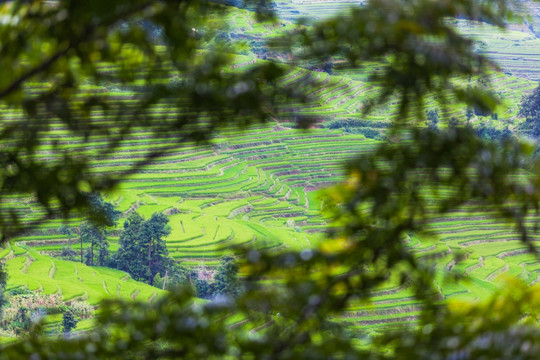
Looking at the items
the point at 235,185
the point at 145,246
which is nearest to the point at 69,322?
the point at 145,246

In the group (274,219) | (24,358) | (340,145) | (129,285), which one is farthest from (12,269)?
(24,358)

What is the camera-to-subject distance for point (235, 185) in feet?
62.7

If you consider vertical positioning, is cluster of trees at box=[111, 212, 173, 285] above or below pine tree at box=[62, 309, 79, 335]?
below

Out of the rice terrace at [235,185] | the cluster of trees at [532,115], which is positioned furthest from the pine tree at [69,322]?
the cluster of trees at [532,115]

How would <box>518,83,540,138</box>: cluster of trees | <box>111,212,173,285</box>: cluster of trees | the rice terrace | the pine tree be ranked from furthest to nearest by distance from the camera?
<box>518,83,540,138</box>: cluster of trees < <box>111,212,173,285</box>: cluster of trees < the pine tree < the rice terrace

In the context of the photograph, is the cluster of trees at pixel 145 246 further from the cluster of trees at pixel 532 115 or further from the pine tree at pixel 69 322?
the cluster of trees at pixel 532 115

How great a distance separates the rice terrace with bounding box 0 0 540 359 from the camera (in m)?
0.95

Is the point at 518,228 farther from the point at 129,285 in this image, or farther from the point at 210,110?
the point at 129,285

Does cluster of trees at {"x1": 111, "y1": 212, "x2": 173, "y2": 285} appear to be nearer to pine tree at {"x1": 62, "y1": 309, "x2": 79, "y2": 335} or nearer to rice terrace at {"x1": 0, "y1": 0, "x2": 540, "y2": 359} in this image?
rice terrace at {"x1": 0, "y1": 0, "x2": 540, "y2": 359}

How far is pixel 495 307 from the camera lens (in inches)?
35.2

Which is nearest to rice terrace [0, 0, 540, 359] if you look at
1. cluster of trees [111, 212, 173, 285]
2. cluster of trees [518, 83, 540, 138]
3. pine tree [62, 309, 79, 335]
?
cluster of trees [111, 212, 173, 285]

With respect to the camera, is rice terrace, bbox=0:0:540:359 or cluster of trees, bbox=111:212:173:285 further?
cluster of trees, bbox=111:212:173:285

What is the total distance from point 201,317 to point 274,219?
17.7 meters

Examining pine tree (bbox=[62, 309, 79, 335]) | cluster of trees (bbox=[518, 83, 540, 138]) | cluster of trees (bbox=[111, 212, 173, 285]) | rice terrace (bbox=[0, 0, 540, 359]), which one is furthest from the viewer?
cluster of trees (bbox=[518, 83, 540, 138])
